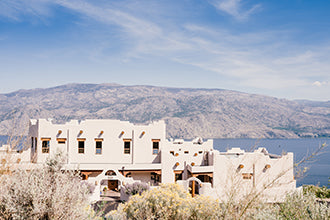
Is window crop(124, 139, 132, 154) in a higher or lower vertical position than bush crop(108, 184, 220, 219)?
higher

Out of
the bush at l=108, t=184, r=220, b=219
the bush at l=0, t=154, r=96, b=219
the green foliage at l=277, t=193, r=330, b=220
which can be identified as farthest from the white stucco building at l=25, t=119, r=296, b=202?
the bush at l=0, t=154, r=96, b=219

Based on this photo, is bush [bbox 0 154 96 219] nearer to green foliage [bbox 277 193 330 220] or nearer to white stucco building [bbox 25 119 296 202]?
green foliage [bbox 277 193 330 220]

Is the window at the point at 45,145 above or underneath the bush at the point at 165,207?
above

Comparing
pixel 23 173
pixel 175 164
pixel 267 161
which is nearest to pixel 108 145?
pixel 175 164

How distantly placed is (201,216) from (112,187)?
18.9 meters

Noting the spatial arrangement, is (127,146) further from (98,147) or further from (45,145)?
(45,145)

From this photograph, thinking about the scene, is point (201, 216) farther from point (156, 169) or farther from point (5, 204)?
point (156, 169)

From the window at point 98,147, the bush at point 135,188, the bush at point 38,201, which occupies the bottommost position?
the bush at point 135,188

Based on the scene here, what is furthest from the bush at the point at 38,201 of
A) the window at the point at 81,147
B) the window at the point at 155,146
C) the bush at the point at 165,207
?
the window at the point at 155,146

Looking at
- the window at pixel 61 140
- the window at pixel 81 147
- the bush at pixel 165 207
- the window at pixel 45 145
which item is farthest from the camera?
the window at pixel 81 147

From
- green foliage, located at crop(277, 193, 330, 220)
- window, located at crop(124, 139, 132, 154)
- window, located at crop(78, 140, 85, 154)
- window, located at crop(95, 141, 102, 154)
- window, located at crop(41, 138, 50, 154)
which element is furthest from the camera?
window, located at crop(124, 139, 132, 154)

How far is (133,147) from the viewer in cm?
2977

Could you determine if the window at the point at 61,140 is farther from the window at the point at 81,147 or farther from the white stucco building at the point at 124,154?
the window at the point at 81,147

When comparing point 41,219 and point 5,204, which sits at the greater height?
point 5,204
